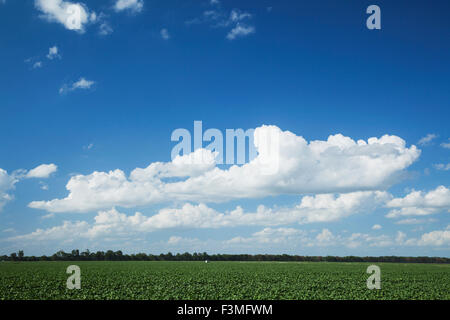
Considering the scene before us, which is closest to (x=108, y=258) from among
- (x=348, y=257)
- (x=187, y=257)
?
(x=187, y=257)

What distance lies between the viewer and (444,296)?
31.7 m

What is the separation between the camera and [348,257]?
195 metres
